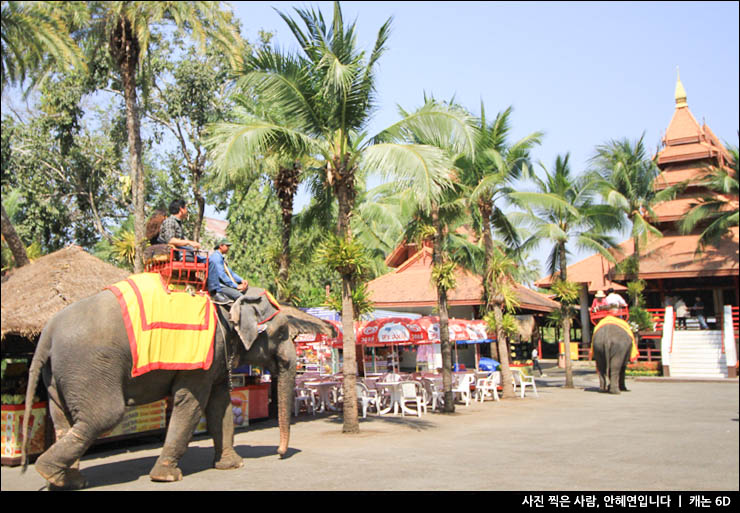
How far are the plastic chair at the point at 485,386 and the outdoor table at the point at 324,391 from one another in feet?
13.7

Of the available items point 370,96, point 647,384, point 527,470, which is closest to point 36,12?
point 370,96

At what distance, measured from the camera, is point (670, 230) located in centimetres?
3391

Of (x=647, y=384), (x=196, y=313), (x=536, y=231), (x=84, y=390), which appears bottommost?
(x=647, y=384)

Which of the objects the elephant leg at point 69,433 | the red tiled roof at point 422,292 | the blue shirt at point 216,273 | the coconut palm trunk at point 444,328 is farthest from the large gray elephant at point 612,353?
the elephant leg at point 69,433

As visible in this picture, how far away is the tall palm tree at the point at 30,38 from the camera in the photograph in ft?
52.6

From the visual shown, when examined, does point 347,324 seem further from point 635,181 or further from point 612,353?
point 635,181

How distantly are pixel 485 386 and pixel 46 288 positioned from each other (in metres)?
11.9

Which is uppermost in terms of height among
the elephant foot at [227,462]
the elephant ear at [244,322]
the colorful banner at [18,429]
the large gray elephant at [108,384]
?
the elephant ear at [244,322]

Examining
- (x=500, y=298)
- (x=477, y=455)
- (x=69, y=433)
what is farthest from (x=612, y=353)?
(x=69, y=433)

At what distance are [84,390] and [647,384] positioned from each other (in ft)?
68.9

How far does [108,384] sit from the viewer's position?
280 inches

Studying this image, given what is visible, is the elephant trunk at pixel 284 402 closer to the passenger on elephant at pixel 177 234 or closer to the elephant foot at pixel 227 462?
the elephant foot at pixel 227 462

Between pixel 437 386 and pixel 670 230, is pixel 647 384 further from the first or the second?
pixel 670 230

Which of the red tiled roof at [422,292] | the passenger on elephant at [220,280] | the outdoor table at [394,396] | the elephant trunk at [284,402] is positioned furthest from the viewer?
the red tiled roof at [422,292]
